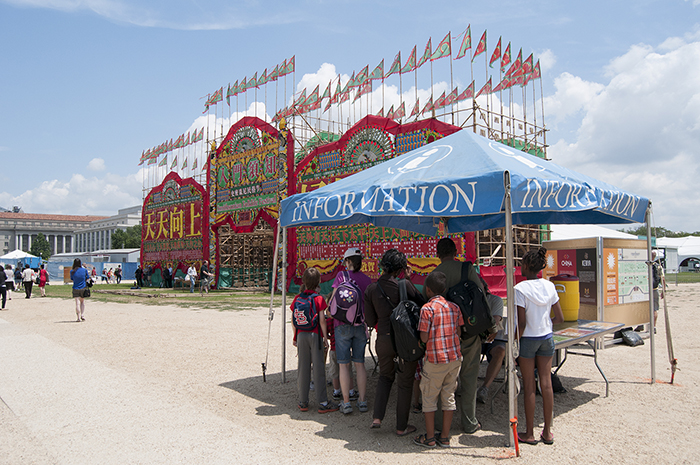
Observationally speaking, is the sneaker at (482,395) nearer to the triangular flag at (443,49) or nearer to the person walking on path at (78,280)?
the person walking on path at (78,280)

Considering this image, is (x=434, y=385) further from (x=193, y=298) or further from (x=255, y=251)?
(x=255, y=251)

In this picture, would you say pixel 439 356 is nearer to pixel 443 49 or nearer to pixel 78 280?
pixel 78 280

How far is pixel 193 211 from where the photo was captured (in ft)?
94.0

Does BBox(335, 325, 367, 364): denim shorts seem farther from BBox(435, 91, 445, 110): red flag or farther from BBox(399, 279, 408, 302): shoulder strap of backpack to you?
BBox(435, 91, 445, 110): red flag

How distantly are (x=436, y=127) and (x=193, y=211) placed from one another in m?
16.4

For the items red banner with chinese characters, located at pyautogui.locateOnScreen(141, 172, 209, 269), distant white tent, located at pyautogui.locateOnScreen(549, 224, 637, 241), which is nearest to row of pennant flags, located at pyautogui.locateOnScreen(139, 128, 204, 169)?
red banner with chinese characters, located at pyautogui.locateOnScreen(141, 172, 209, 269)

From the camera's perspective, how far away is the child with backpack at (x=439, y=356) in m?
4.15

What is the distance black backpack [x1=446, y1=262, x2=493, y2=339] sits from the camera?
4.30m

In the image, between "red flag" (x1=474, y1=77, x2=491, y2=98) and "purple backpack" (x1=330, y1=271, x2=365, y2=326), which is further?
"red flag" (x1=474, y1=77, x2=491, y2=98)

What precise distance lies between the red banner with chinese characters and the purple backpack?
2350 centimetres

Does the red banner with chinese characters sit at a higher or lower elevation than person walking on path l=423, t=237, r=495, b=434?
higher

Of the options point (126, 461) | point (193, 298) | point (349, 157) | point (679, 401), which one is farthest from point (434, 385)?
point (193, 298)

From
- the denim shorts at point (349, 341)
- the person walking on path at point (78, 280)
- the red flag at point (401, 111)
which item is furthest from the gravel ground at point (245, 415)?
the red flag at point (401, 111)

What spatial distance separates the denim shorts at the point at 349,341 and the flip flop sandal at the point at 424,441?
3.53 ft
